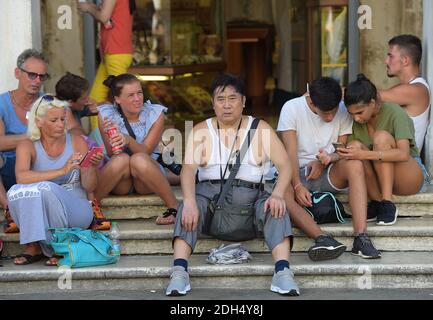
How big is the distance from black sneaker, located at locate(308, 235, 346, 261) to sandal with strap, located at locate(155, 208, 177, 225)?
113 centimetres

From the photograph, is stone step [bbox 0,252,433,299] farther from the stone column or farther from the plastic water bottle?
the stone column

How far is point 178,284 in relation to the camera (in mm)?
6340

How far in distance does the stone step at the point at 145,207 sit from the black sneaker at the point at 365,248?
1.89 ft

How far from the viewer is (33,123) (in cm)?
693

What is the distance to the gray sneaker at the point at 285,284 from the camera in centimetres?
630

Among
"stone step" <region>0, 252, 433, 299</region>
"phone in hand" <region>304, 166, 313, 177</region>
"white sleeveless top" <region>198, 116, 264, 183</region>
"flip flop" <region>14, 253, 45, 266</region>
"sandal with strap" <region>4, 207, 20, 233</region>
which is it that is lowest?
"stone step" <region>0, 252, 433, 299</region>

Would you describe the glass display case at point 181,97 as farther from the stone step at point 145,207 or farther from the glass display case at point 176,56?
the stone step at point 145,207

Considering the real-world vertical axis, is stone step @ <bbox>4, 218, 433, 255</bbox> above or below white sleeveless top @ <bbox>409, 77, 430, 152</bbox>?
below

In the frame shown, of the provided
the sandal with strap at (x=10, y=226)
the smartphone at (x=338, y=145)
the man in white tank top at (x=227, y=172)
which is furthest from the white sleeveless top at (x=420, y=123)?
the sandal with strap at (x=10, y=226)

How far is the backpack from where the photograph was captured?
23.2 ft

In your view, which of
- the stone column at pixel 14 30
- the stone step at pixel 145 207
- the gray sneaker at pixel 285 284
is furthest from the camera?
the stone column at pixel 14 30

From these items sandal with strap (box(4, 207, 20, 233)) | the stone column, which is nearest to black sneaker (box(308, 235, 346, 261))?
sandal with strap (box(4, 207, 20, 233))

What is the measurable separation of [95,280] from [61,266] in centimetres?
26

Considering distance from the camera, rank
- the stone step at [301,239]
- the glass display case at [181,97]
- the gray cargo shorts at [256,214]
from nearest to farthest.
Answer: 1. the gray cargo shorts at [256,214]
2. the stone step at [301,239]
3. the glass display case at [181,97]
